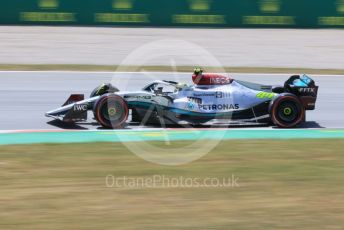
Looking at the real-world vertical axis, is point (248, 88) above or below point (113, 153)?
above

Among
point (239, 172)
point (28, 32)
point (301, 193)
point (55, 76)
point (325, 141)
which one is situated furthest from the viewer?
point (28, 32)

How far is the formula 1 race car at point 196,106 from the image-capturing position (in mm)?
10867

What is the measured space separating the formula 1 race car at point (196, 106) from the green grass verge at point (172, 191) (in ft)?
4.31

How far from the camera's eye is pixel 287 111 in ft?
36.6

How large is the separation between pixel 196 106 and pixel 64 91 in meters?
4.33

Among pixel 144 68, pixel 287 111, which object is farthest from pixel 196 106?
pixel 144 68

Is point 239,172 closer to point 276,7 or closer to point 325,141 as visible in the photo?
point 325,141

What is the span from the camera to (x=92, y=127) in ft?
37.0

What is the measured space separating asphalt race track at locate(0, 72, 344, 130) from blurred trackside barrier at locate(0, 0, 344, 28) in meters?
7.47

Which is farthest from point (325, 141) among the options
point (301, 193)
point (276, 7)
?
point (276, 7)

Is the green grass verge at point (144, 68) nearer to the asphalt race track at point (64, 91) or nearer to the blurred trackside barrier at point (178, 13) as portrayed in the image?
the asphalt race track at point (64, 91)

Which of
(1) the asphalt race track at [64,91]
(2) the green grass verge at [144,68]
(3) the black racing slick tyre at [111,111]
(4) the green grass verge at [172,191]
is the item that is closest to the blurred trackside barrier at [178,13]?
(2) the green grass verge at [144,68]

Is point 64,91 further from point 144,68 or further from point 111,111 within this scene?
point 144,68

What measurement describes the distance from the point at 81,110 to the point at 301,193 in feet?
15.2
